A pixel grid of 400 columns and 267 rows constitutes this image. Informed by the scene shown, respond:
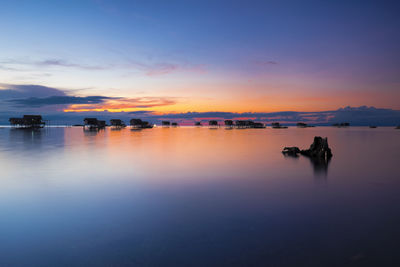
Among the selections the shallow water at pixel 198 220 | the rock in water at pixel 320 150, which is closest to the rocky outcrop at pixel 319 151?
the rock in water at pixel 320 150

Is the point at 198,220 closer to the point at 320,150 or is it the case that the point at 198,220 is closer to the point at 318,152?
the point at 320,150

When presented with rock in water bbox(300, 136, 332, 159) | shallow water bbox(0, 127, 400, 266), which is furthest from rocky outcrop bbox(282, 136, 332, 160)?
shallow water bbox(0, 127, 400, 266)

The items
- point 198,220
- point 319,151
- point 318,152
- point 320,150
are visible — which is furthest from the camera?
point 318,152

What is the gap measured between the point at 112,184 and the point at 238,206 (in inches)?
223

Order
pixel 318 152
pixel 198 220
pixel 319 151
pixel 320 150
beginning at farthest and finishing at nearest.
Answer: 1. pixel 318 152
2. pixel 319 151
3. pixel 320 150
4. pixel 198 220

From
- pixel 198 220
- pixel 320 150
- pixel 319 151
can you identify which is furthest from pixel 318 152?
pixel 198 220

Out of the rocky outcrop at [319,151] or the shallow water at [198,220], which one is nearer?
the shallow water at [198,220]

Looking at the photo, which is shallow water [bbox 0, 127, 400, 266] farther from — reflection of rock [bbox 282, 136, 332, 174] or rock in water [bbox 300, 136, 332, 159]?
rock in water [bbox 300, 136, 332, 159]

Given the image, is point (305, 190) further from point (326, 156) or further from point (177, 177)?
point (326, 156)

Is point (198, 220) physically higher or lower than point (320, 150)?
lower

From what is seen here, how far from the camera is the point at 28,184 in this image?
33.7 feet

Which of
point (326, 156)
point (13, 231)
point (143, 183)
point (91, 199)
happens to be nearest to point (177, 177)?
point (143, 183)

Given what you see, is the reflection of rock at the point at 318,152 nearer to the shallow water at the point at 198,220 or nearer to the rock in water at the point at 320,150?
the rock in water at the point at 320,150

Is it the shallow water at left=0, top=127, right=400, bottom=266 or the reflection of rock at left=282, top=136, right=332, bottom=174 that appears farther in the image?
the reflection of rock at left=282, top=136, right=332, bottom=174
